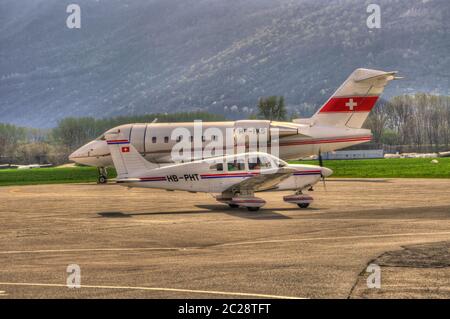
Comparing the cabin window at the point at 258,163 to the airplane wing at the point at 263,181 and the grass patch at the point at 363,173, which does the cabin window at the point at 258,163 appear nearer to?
the airplane wing at the point at 263,181

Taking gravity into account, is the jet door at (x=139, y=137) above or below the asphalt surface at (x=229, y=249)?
above

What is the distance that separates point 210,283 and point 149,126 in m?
39.5

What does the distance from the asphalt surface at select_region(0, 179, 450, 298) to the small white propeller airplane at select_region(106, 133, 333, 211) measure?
90 cm

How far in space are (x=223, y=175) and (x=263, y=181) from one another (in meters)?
1.79

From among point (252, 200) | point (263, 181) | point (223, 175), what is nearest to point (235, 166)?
point (223, 175)

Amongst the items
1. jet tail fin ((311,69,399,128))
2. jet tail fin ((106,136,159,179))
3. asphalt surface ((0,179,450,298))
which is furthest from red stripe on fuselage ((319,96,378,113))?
jet tail fin ((106,136,159,179))

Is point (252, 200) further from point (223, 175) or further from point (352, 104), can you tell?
point (352, 104)

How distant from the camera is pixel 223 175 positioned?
30.1 meters

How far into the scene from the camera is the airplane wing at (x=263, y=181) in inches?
1136

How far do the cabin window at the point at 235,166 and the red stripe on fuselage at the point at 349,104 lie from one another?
2228 centimetres

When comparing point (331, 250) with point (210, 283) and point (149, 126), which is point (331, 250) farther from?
point (149, 126)

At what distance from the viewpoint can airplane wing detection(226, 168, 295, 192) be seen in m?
28.9

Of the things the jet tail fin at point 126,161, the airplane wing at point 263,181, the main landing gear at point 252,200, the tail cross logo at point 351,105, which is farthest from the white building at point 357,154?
the jet tail fin at point 126,161
